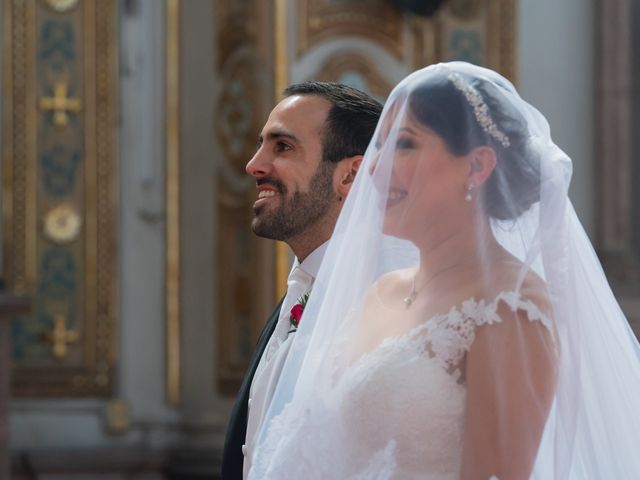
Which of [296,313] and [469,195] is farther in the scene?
[296,313]

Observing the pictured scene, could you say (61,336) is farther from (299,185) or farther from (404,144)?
(404,144)

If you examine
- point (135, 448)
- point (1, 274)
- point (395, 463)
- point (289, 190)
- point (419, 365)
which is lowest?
point (135, 448)

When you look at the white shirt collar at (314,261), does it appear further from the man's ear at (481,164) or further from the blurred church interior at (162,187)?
the blurred church interior at (162,187)

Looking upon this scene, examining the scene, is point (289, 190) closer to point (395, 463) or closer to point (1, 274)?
point (395, 463)

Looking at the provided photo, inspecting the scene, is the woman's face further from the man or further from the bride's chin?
the man

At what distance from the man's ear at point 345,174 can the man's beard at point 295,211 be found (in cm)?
2

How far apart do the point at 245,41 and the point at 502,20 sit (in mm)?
1176

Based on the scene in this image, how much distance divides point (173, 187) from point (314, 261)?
4158 millimetres

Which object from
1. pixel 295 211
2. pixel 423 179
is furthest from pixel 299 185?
pixel 423 179

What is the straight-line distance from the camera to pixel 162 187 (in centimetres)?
680

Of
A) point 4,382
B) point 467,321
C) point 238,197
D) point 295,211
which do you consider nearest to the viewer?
point 467,321

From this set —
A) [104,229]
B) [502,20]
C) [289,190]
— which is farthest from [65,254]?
[289,190]

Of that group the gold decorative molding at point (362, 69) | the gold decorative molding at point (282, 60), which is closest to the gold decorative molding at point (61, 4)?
the gold decorative molding at point (282, 60)

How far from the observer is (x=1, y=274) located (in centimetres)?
668
